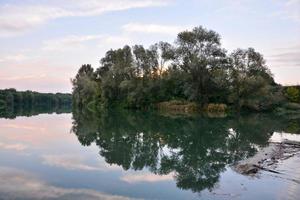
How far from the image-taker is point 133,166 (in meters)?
13.8

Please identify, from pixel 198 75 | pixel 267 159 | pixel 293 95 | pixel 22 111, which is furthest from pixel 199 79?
pixel 267 159

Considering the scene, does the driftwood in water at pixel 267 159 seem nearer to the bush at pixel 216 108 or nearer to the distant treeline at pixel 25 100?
the bush at pixel 216 108

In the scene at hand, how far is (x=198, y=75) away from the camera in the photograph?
63.5 meters

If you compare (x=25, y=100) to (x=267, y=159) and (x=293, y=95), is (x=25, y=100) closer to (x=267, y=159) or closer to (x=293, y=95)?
(x=293, y=95)

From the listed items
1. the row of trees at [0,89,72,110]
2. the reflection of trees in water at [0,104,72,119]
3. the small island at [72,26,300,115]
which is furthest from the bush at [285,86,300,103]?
the row of trees at [0,89,72,110]

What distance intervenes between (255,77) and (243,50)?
5337 millimetres

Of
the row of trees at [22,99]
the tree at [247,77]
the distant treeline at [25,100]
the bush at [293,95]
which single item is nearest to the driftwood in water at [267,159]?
the tree at [247,77]

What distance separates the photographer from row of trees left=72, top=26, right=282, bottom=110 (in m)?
62.6

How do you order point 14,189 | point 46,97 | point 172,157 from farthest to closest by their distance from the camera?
point 46,97 → point 172,157 → point 14,189

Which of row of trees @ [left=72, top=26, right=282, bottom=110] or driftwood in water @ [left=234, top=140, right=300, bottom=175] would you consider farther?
row of trees @ [left=72, top=26, right=282, bottom=110]

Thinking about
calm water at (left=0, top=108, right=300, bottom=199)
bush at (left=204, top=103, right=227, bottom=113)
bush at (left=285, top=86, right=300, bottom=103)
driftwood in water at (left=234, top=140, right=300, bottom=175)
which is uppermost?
bush at (left=285, top=86, right=300, bottom=103)

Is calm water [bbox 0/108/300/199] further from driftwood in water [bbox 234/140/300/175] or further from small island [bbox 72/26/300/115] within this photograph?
small island [bbox 72/26/300/115]

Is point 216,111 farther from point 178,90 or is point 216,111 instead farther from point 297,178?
point 297,178

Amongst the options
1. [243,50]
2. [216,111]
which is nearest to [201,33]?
[243,50]
